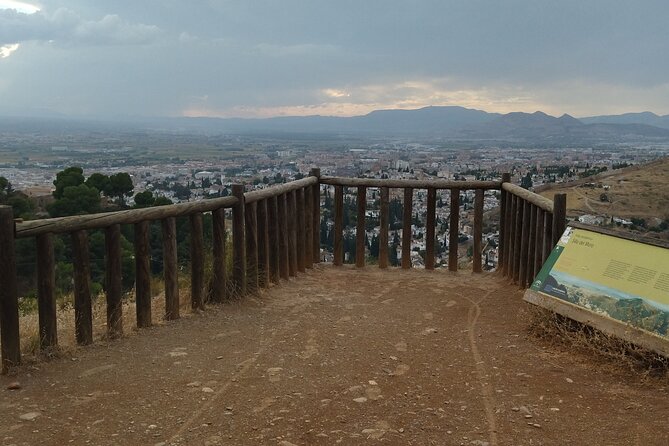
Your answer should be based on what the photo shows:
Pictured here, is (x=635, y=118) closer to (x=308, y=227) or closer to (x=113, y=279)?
(x=308, y=227)

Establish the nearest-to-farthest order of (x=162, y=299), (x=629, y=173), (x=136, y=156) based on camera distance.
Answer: (x=162, y=299), (x=629, y=173), (x=136, y=156)

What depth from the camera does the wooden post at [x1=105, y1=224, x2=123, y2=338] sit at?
4.44 meters

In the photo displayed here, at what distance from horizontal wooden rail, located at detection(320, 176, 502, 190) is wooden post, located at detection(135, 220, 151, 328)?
332cm

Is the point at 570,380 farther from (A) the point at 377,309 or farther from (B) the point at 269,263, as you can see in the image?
(B) the point at 269,263

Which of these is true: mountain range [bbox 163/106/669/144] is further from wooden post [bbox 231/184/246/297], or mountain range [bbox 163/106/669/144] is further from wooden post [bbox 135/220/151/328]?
wooden post [bbox 135/220/151/328]

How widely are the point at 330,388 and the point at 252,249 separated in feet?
8.18

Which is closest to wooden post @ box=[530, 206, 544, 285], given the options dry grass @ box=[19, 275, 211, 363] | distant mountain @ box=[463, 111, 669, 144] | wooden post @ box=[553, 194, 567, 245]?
wooden post @ box=[553, 194, 567, 245]

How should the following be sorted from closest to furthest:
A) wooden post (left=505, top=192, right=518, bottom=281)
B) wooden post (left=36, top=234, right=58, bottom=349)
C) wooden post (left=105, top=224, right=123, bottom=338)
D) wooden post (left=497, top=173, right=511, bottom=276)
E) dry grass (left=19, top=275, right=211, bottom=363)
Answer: wooden post (left=36, top=234, right=58, bottom=349), dry grass (left=19, top=275, right=211, bottom=363), wooden post (left=105, top=224, right=123, bottom=338), wooden post (left=505, top=192, right=518, bottom=281), wooden post (left=497, top=173, right=511, bottom=276)

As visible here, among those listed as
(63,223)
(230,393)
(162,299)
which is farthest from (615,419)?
(162,299)

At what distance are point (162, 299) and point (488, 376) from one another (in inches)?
142

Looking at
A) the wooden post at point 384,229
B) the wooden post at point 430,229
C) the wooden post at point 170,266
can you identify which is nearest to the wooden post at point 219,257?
the wooden post at point 170,266

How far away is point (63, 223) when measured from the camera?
4.01 meters

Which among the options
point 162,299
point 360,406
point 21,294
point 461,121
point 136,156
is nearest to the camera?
point 360,406

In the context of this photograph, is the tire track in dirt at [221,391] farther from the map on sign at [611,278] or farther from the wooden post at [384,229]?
the wooden post at [384,229]
